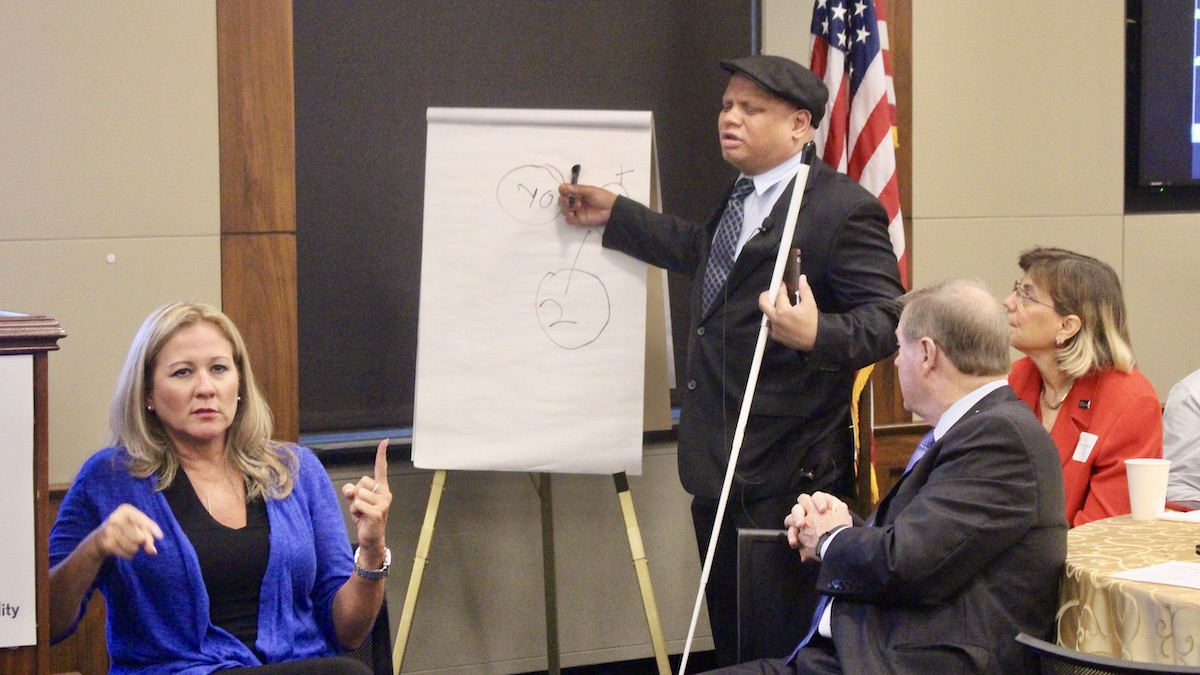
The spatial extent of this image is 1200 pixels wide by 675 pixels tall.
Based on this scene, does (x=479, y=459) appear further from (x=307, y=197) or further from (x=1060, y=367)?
(x=1060, y=367)

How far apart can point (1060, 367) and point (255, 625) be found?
1.86 metres

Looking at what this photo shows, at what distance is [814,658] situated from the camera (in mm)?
2160

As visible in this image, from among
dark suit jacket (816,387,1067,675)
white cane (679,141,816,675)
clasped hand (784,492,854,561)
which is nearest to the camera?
dark suit jacket (816,387,1067,675)

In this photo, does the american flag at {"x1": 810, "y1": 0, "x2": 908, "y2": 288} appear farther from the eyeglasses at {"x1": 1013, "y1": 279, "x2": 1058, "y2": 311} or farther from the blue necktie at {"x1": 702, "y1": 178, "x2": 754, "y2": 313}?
the blue necktie at {"x1": 702, "y1": 178, "x2": 754, "y2": 313}

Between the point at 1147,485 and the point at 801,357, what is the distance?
74 centimetres

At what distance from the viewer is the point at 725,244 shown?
9.37ft

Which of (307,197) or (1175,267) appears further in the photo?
(1175,267)

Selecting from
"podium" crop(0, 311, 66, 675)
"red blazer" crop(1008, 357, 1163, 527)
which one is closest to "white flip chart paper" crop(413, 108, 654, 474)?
"red blazer" crop(1008, 357, 1163, 527)

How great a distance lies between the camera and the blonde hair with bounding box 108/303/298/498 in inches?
86.3

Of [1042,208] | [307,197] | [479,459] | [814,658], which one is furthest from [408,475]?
[1042,208]

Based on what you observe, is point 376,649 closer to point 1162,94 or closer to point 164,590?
point 164,590

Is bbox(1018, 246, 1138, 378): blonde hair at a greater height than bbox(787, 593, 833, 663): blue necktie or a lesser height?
greater

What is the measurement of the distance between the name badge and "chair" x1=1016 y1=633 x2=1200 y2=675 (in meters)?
1.07

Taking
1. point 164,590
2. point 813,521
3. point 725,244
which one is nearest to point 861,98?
point 725,244
